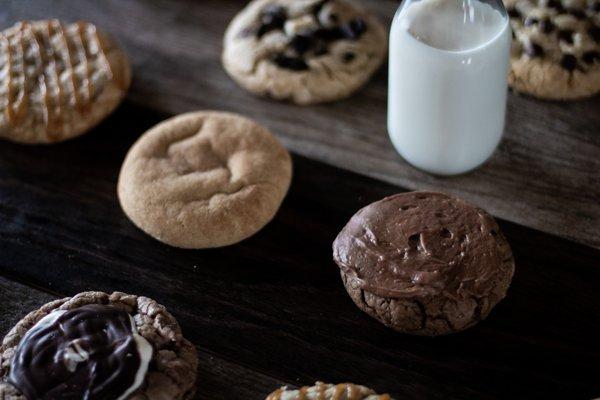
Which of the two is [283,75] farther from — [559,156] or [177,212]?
[559,156]

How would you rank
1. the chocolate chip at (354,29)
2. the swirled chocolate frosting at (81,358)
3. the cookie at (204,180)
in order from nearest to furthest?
the swirled chocolate frosting at (81,358)
the cookie at (204,180)
the chocolate chip at (354,29)

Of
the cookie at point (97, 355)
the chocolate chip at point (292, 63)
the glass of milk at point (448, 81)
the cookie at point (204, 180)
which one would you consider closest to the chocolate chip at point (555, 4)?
the glass of milk at point (448, 81)

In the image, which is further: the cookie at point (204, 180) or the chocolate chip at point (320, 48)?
the chocolate chip at point (320, 48)

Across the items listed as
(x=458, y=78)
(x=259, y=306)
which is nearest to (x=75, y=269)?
(x=259, y=306)

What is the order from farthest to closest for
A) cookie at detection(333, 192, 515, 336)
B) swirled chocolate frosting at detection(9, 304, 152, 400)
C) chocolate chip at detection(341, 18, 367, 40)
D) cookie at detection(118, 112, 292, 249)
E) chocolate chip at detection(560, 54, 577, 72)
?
chocolate chip at detection(341, 18, 367, 40) < chocolate chip at detection(560, 54, 577, 72) < cookie at detection(118, 112, 292, 249) < cookie at detection(333, 192, 515, 336) < swirled chocolate frosting at detection(9, 304, 152, 400)

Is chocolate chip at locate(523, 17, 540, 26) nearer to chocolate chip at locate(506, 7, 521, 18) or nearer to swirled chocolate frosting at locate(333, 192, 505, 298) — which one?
chocolate chip at locate(506, 7, 521, 18)

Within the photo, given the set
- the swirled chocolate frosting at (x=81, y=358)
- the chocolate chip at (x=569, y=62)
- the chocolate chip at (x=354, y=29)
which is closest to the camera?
the swirled chocolate frosting at (x=81, y=358)

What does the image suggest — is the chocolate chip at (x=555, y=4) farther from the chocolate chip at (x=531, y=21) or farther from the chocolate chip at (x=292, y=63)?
the chocolate chip at (x=292, y=63)

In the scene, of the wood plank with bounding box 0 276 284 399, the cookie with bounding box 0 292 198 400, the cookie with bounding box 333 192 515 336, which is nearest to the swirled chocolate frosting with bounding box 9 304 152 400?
the cookie with bounding box 0 292 198 400
